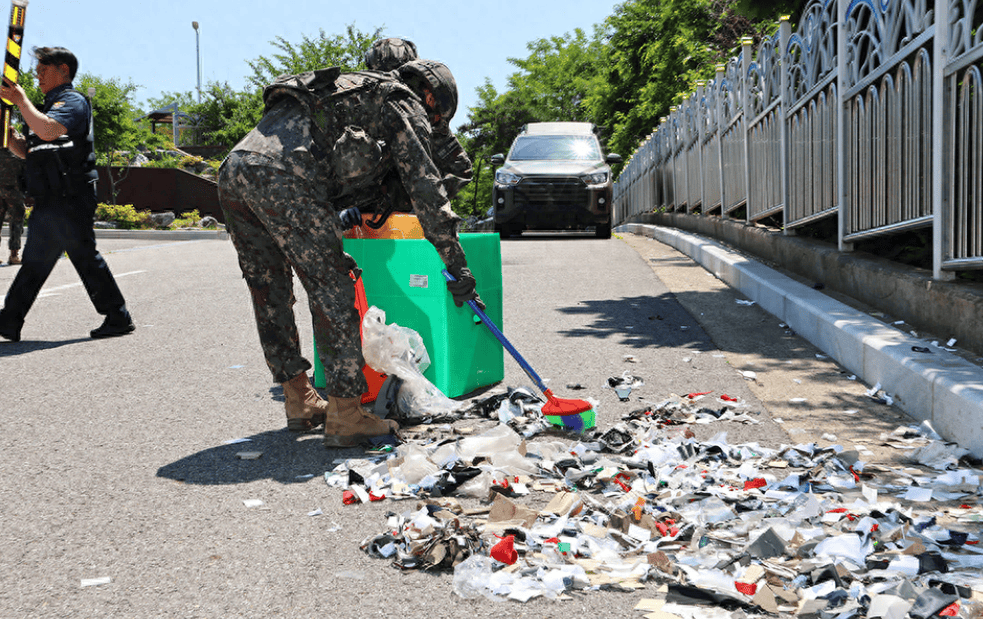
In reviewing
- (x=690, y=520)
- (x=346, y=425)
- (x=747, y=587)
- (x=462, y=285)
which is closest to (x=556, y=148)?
(x=462, y=285)

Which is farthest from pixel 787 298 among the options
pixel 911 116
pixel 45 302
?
pixel 45 302


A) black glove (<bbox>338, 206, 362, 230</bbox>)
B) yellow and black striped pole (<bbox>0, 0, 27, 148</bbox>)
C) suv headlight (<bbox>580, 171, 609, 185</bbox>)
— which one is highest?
yellow and black striped pole (<bbox>0, 0, 27, 148</bbox>)

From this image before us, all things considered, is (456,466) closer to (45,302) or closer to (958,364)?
(958,364)

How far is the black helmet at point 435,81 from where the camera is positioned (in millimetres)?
4031

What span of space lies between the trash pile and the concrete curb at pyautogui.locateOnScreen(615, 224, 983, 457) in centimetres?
15

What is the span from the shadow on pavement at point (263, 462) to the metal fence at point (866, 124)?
3.34 metres

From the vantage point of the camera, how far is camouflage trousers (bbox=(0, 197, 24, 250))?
40.1 ft

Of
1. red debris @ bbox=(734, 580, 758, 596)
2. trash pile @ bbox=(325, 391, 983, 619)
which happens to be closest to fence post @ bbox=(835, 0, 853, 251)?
trash pile @ bbox=(325, 391, 983, 619)

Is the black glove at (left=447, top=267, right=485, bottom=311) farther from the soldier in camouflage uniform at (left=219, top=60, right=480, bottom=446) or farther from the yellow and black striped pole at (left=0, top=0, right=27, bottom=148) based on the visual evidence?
the yellow and black striped pole at (left=0, top=0, right=27, bottom=148)

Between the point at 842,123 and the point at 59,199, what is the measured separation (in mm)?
5995

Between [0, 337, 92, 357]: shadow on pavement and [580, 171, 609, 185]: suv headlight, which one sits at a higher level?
[580, 171, 609, 185]: suv headlight

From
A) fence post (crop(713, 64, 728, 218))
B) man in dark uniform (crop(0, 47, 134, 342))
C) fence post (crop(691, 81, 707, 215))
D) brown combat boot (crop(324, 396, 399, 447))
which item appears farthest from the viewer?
fence post (crop(691, 81, 707, 215))

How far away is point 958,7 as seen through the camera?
468 cm

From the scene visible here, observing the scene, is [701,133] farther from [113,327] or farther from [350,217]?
[350,217]
